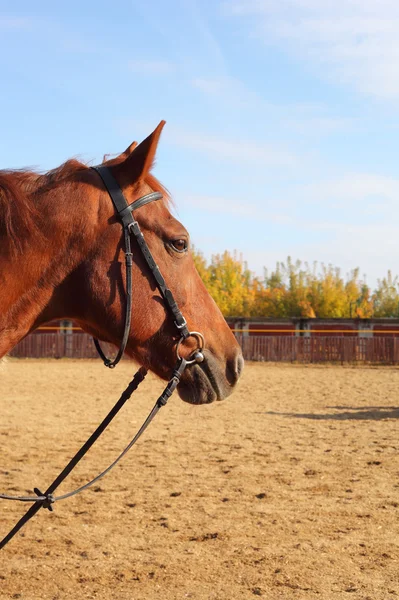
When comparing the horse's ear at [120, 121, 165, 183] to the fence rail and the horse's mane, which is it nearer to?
the horse's mane

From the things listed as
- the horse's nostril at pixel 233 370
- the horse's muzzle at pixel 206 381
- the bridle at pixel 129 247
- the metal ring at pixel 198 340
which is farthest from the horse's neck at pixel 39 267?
the horse's nostril at pixel 233 370

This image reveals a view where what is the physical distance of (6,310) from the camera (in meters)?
2.70

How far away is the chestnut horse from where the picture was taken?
2697mm

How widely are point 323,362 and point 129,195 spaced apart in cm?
2676

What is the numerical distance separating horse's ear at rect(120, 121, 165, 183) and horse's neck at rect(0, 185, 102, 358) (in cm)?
23

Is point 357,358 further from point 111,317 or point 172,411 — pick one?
point 111,317

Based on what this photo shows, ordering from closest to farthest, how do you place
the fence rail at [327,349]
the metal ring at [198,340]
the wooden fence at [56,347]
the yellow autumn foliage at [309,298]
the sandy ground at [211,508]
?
the metal ring at [198,340]
the sandy ground at [211,508]
the fence rail at [327,349]
the wooden fence at [56,347]
the yellow autumn foliage at [309,298]

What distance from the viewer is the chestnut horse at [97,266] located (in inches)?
106

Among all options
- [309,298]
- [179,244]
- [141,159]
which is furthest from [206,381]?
[309,298]

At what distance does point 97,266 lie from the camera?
2.75 m

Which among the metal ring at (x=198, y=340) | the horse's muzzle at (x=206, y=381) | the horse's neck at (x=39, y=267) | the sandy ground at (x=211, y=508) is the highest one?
the horse's neck at (x=39, y=267)

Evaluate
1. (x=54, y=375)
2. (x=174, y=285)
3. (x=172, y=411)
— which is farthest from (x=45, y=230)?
(x=54, y=375)

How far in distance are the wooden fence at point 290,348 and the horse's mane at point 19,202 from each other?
84.4 feet

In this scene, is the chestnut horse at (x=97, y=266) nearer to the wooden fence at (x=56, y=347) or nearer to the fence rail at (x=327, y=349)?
the fence rail at (x=327, y=349)
